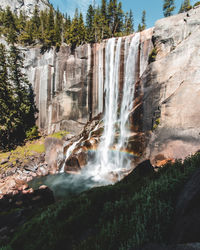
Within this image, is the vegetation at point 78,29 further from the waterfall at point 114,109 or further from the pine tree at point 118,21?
the waterfall at point 114,109

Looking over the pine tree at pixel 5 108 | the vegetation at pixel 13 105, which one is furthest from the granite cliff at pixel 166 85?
the pine tree at pixel 5 108

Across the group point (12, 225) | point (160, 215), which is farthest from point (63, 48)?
point (160, 215)

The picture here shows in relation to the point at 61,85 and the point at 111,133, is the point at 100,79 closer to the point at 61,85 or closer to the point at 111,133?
the point at 61,85

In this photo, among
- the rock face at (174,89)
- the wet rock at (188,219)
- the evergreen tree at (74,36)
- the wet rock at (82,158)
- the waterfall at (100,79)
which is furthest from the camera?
the evergreen tree at (74,36)

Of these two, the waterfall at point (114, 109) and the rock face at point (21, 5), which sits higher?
the rock face at point (21, 5)

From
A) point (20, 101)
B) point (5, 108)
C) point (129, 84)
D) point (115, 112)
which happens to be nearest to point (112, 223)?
point (115, 112)

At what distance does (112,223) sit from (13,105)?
2566 centimetres

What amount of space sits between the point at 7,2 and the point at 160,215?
366ft

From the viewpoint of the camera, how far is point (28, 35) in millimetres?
29531

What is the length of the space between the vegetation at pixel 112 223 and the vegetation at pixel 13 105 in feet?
74.6

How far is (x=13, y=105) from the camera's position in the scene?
22.3 m

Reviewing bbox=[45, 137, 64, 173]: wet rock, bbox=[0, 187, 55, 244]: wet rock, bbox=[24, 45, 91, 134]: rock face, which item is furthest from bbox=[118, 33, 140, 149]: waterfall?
bbox=[0, 187, 55, 244]: wet rock

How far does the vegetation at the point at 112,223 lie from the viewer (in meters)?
2.45

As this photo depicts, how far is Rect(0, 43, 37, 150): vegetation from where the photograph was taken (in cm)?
2145
